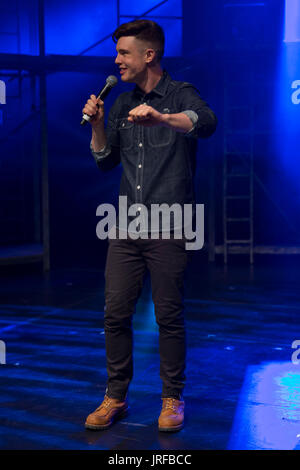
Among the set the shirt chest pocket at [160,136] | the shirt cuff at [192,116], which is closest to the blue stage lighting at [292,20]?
the shirt chest pocket at [160,136]

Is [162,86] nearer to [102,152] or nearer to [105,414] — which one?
[102,152]

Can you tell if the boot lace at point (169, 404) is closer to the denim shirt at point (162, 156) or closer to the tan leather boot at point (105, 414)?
the tan leather boot at point (105, 414)

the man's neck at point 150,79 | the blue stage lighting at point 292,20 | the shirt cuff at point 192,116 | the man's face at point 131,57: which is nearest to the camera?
the shirt cuff at point 192,116

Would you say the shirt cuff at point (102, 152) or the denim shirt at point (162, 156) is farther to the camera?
the shirt cuff at point (102, 152)

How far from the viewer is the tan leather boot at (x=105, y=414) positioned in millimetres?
3555

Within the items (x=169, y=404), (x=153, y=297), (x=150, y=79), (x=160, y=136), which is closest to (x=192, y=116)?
(x=160, y=136)

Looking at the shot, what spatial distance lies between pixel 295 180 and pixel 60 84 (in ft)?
13.0

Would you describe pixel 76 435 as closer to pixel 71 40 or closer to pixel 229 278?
pixel 229 278

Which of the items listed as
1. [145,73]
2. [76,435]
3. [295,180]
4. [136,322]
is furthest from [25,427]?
[295,180]

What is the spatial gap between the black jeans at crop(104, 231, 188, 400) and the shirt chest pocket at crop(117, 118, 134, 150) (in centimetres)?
48

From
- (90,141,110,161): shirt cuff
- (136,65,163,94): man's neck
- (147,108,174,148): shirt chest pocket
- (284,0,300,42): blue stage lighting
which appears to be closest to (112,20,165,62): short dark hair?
(136,65,163,94): man's neck

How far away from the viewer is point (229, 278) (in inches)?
343

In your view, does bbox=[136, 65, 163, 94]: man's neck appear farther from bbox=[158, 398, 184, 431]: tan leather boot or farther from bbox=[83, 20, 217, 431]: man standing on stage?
bbox=[158, 398, 184, 431]: tan leather boot

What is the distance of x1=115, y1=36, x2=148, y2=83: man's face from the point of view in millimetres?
3354
